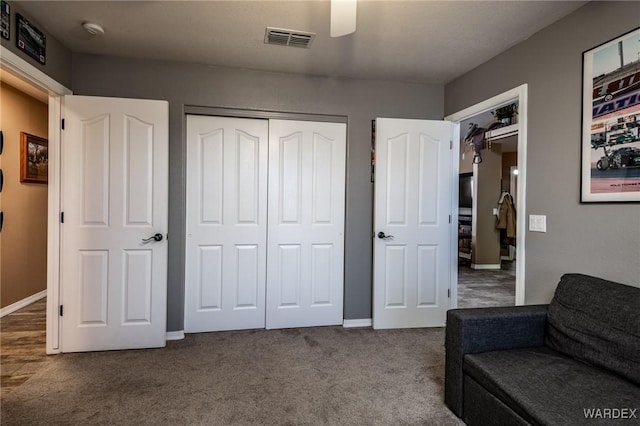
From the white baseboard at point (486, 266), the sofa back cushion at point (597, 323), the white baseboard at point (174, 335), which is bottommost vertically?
the white baseboard at point (174, 335)

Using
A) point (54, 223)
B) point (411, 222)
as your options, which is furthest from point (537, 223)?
point (54, 223)

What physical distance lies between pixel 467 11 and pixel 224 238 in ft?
8.48

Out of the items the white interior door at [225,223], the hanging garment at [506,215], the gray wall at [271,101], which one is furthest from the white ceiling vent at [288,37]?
the hanging garment at [506,215]

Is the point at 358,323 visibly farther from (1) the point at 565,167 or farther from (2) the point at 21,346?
(2) the point at 21,346

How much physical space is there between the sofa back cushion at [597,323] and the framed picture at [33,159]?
513 cm

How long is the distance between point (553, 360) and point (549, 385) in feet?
0.93

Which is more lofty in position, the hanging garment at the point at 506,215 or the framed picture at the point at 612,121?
the framed picture at the point at 612,121

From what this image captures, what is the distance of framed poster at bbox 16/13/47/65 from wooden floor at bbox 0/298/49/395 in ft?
7.15

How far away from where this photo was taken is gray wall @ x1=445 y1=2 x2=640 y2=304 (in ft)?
6.28

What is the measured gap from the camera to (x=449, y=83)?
11.5 ft

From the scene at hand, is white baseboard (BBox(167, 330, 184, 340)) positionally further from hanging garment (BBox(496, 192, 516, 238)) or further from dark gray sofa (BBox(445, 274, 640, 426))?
hanging garment (BBox(496, 192, 516, 238))

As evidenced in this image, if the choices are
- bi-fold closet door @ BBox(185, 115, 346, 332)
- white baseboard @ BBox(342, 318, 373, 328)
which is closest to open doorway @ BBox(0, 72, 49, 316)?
bi-fold closet door @ BBox(185, 115, 346, 332)

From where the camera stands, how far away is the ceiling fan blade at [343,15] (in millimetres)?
1689

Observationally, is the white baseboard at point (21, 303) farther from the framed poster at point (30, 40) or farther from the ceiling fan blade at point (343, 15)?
the ceiling fan blade at point (343, 15)
